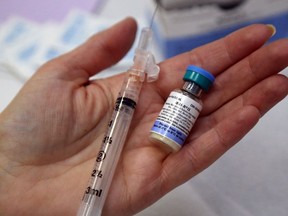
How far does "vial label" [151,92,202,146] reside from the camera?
25.8 inches

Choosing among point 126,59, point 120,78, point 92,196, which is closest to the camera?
point 92,196

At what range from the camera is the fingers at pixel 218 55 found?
2.39 feet

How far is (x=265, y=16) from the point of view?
37.9 inches

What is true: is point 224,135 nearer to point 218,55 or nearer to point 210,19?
point 218,55

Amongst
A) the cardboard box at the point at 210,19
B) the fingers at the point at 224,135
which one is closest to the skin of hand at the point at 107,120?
the fingers at the point at 224,135

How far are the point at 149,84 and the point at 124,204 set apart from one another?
0.28 metres

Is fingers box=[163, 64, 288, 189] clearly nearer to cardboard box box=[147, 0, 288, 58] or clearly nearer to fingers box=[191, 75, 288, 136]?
fingers box=[191, 75, 288, 136]

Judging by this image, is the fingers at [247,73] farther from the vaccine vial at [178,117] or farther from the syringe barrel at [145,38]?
the syringe barrel at [145,38]

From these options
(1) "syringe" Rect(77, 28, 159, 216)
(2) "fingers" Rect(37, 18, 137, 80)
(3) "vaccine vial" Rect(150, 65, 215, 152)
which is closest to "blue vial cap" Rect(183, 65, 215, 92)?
(3) "vaccine vial" Rect(150, 65, 215, 152)

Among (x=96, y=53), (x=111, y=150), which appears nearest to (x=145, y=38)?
(x=96, y=53)

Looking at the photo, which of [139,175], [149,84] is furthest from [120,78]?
[139,175]

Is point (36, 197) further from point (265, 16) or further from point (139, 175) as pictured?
point (265, 16)

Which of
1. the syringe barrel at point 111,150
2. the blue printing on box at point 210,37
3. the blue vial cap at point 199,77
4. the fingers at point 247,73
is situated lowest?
the syringe barrel at point 111,150

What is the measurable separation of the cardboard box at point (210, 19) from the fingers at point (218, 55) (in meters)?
0.17
